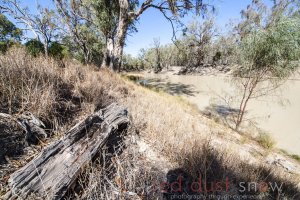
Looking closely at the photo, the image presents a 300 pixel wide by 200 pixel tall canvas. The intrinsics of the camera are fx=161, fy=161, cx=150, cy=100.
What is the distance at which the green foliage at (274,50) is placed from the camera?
18.0 ft

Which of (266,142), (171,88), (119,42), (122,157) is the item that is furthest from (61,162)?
(171,88)

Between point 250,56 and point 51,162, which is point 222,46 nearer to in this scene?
point 250,56

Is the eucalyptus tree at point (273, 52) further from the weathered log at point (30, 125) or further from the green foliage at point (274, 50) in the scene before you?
the weathered log at point (30, 125)

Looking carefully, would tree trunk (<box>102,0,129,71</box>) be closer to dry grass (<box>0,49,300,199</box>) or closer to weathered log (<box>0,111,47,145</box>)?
dry grass (<box>0,49,300,199</box>)

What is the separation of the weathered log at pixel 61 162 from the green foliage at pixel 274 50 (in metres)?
6.44

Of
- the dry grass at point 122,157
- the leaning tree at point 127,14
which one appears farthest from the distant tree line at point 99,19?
the dry grass at point 122,157

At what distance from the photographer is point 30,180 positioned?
131 centimetres

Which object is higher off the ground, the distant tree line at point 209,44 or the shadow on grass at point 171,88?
the distant tree line at point 209,44

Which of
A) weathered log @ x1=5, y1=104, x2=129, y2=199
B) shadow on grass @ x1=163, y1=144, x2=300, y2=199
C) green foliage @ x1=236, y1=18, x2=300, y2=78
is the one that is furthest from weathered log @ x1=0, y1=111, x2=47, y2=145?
green foliage @ x1=236, y1=18, x2=300, y2=78

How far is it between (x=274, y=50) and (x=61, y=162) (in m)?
7.11

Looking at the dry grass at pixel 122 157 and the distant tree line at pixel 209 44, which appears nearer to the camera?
the dry grass at pixel 122 157

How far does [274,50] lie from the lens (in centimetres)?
571

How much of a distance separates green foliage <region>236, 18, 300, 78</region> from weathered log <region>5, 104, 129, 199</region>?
6.44 metres

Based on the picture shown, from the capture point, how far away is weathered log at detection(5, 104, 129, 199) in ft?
4.20
